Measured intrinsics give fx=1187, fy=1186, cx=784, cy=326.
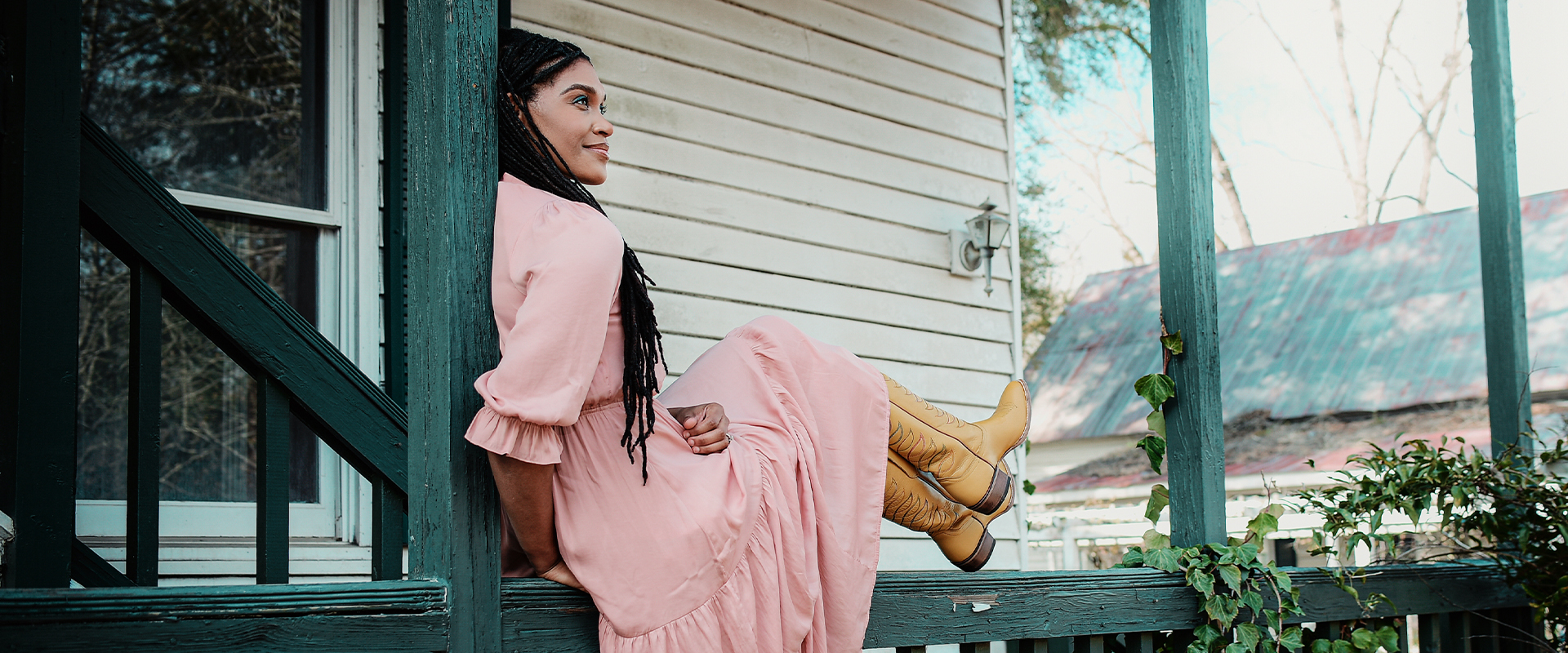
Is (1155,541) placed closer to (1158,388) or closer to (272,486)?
(1158,388)

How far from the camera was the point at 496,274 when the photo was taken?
1.78m

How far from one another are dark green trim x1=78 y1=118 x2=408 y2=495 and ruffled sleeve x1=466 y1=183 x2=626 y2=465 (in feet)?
2.62

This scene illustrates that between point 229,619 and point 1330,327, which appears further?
point 1330,327

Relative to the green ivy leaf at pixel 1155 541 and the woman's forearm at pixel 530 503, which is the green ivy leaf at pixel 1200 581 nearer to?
the green ivy leaf at pixel 1155 541

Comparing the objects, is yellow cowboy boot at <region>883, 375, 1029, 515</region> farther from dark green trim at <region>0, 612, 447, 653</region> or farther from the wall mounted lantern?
the wall mounted lantern

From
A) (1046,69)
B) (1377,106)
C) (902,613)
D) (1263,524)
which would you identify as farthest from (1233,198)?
(902,613)

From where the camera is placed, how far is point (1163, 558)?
2789 millimetres

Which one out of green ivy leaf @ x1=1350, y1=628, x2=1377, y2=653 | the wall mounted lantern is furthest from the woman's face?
the wall mounted lantern

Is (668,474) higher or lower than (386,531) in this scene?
higher

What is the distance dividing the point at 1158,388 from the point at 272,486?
1978 millimetres

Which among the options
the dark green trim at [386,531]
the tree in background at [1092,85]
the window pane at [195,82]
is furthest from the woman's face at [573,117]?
the tree in background at [1092,85]

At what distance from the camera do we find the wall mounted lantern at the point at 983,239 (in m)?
4.63

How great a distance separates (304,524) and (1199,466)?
→ 7.41ft

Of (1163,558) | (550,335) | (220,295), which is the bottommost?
(1163,558)
